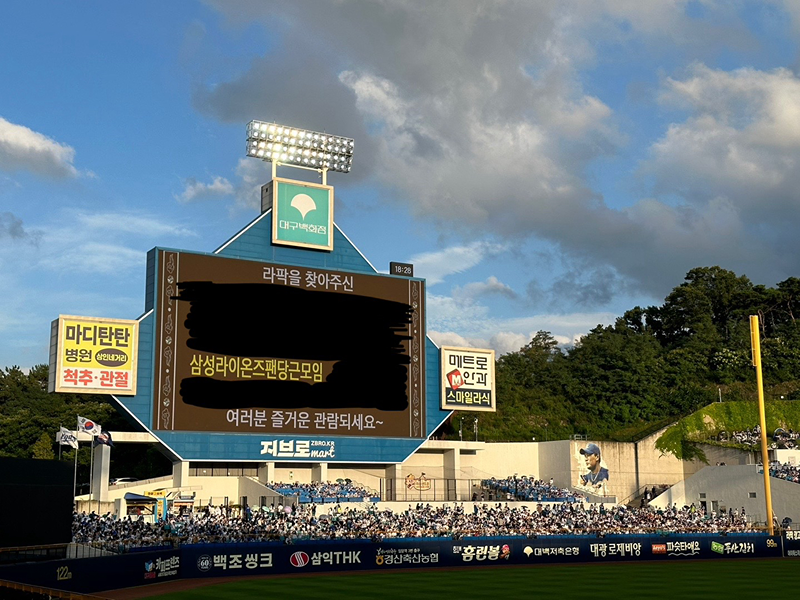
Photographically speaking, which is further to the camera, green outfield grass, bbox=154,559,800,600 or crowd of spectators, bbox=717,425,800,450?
crowd of spectators, bbox=717,425,800,450

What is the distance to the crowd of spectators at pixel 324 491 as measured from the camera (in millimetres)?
46562

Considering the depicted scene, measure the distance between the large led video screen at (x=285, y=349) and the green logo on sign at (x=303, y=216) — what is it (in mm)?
1645

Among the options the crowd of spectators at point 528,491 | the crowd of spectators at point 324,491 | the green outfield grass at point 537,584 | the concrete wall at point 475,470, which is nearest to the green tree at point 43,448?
the concrete wall at point 475,470

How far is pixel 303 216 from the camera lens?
4912 centimetres

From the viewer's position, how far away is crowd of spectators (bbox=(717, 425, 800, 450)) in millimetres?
61438

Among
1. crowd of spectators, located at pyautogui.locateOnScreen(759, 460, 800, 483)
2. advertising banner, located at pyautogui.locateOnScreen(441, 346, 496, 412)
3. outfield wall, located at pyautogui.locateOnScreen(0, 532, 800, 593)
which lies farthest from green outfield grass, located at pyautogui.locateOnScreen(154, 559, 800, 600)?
crowd of spectators, located at pyautogui.locateOnScreen(759, 460, 800, 483)

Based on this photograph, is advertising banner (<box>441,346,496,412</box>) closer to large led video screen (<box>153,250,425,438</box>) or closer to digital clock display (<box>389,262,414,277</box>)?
large led video screen (<box>153,250,425,438</box>)

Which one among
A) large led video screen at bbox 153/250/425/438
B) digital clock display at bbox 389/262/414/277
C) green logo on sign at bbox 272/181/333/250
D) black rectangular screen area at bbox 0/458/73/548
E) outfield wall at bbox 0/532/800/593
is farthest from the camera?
digital clock display at bbox 389/262/414/277

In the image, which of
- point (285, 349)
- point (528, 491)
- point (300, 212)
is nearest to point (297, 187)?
point (300, 212)

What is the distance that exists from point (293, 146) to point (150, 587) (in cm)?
2700

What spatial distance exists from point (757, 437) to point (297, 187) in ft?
117

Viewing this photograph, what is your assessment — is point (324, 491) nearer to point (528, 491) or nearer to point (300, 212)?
point (528, 491)

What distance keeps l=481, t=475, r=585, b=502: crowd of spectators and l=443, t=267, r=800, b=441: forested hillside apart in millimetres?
8851

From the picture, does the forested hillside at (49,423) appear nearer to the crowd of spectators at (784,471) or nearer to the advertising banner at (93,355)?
the advertising banner at (93,355)
